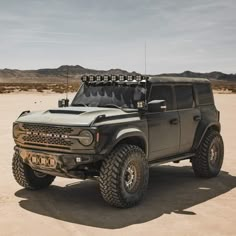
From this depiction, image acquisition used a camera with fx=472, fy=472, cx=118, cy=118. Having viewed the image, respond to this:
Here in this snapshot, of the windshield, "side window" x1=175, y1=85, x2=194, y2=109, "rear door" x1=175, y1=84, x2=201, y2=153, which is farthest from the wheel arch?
"side window" x1=175, y1=85, x2=194, y2=109

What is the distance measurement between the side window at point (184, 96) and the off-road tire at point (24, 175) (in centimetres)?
276

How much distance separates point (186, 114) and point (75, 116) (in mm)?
2518

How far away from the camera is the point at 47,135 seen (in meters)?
6.72

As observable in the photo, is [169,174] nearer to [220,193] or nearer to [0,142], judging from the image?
[220,193]

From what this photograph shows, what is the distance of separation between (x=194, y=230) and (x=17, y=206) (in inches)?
105

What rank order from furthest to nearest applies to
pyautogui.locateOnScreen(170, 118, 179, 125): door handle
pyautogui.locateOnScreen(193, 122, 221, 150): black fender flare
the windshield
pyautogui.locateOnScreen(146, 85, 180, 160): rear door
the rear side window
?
1. the rear side window
2. pyautogui.locateOnScreen(193, 122, 221, 150): black fender flare
3. pyautogui.locateOnScreen(170, 118, 179, 125): door handle
4. the windshield
5. pyautogui.locateOnScreen(146, 85, 180, 160): rear door

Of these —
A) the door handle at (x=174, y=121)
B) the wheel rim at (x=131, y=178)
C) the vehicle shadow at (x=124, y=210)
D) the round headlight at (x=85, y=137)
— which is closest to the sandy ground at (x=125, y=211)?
the vehicle shadow at (x=124, y=210)

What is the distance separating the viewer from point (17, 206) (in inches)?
271

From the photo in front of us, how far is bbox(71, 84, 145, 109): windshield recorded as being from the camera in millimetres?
7660

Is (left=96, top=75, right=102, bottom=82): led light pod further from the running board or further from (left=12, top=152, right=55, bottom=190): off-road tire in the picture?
Answer: (left=12, top=152, right=55, bottom=190): off-road tire

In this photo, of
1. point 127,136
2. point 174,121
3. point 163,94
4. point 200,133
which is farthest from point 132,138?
point 200,133

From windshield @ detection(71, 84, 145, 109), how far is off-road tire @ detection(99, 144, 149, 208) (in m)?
1.04

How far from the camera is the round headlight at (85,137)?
6.32 metres

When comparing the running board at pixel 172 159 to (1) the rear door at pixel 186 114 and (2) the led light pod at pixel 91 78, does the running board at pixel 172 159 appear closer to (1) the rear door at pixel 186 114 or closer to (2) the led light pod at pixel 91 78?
(1) the rear door at pixel 186 114
